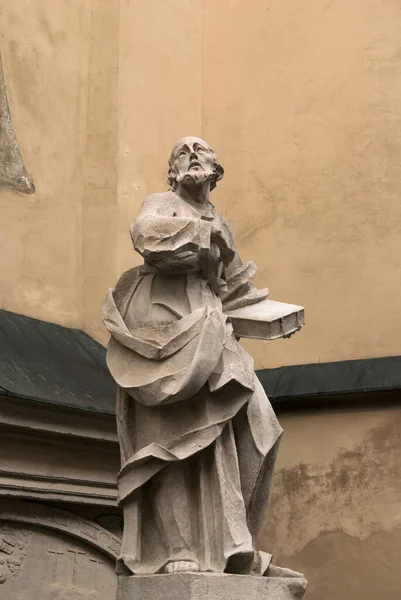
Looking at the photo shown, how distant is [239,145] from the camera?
13102mm

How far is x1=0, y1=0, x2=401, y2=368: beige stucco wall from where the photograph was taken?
1198cm

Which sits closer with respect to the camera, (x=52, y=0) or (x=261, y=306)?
(x=261, y=306)

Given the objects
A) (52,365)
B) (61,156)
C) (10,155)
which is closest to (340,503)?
(52,365)

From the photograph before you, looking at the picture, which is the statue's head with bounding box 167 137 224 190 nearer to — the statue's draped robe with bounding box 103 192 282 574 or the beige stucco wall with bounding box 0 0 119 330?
the statue's draped robe with bounding box 103 192 282 574

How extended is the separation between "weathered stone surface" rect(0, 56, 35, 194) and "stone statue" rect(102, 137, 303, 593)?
491cm

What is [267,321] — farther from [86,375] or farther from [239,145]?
[239,145]

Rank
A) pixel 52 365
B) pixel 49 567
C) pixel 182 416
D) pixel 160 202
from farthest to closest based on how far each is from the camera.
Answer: pixel 52 365
pixel 49 567
pixel 160 202
pixel 182 416

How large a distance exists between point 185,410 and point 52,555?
165 inches

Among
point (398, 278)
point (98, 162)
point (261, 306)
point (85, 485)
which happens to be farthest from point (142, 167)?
point (261, 306)

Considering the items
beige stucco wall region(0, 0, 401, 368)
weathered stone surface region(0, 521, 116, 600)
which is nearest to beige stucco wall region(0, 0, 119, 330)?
beige stucco wall region(0, 0, 401, 368)

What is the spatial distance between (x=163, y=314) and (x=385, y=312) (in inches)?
215

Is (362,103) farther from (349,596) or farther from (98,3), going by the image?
(349,596)

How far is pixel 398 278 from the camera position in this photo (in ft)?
39.5

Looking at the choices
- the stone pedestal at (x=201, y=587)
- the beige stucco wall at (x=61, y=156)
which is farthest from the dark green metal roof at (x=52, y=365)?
the stone pedestal at (x=201, y=587)
